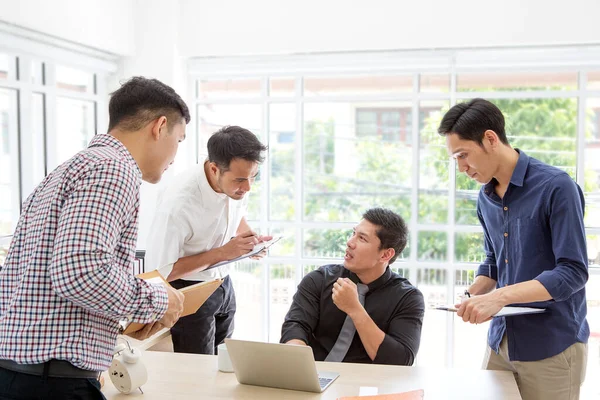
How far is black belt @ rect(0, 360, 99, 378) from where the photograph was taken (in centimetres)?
147

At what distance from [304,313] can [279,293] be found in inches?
94.6

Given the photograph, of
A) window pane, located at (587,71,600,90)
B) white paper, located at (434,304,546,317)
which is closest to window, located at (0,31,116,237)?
white paper, located at (434,304,546,317)

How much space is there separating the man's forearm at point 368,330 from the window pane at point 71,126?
2.46 metres

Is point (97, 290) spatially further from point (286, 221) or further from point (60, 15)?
point (286, 221)

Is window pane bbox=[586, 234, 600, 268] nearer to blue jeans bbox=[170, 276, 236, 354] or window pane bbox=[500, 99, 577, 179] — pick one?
window pane bbox=[500, 99, 577, 179]

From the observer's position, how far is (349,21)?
450 centimetres

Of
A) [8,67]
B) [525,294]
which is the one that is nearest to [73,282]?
[525,294]

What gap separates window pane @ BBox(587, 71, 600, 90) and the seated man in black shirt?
99.3 inches

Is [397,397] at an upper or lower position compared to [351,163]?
lower

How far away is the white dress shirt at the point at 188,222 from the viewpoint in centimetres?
282

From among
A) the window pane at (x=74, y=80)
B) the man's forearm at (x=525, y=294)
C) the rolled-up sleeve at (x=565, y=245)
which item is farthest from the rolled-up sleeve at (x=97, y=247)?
the window pane at (x=74, y=80)

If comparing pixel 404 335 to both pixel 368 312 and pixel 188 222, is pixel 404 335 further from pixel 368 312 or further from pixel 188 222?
pixel 188 222

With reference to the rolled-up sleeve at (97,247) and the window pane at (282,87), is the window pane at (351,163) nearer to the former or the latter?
the window pane at (282,87)

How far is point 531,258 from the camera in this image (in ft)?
7.07
